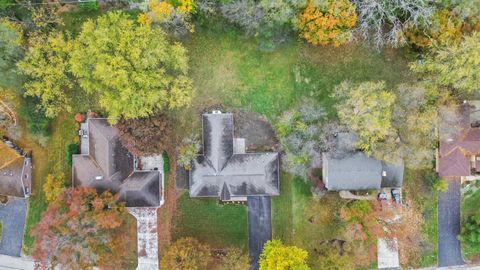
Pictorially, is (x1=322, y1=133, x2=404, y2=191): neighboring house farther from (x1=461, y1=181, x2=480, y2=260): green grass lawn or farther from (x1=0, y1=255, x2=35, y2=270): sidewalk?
(x1=0, y1=255, x2=35, y2=270): sidewalk

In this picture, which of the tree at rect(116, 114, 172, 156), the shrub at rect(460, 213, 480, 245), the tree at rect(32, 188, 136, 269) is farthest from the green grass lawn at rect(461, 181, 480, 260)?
the tree at rect(32, 188, 136, 269)

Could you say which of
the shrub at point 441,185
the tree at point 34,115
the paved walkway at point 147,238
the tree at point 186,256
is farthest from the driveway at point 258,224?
the tree at point 34,115

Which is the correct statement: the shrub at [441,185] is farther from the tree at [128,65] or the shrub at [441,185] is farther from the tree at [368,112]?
the tree at [128,65]

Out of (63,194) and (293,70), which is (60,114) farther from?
(293,70)

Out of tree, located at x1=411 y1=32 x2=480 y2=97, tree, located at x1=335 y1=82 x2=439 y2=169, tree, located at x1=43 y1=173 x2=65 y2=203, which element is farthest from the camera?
tree, located at x1=43 y1=173 x2=65 y2=203

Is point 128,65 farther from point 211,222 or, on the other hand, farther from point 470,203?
point 470,203

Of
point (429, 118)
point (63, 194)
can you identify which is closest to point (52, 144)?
point (63, 194)

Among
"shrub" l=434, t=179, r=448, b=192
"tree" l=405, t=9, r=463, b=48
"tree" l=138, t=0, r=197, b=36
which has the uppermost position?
"tree" l=138, t=0, r=197, b=36
